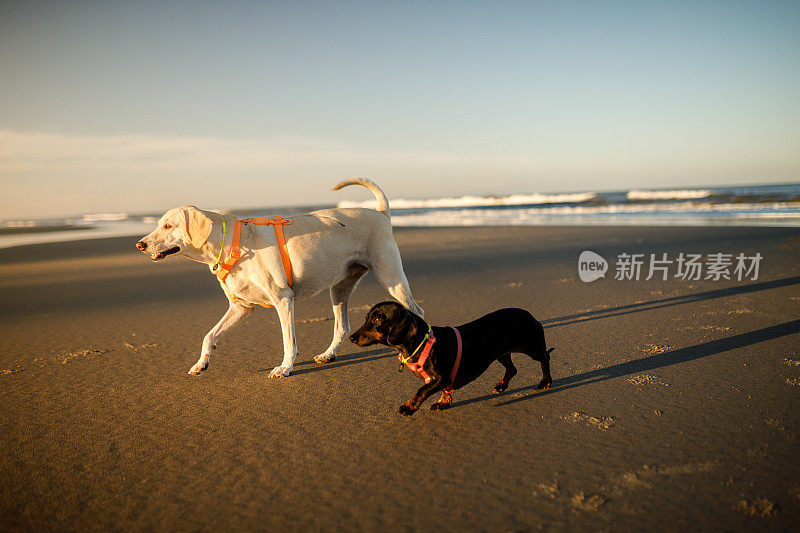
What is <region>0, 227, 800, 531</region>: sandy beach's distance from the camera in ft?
7.89

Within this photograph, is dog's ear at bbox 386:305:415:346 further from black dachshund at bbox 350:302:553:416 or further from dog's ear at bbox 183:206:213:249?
dog's ear at bbox 183:206:213:249

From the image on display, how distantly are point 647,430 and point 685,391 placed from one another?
0.88 meters

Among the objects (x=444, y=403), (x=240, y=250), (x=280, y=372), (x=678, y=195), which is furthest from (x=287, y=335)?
(x=678, y=195)

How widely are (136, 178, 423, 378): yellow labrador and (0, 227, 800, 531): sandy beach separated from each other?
1.54 feet

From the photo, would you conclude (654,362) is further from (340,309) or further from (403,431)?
(340,309)

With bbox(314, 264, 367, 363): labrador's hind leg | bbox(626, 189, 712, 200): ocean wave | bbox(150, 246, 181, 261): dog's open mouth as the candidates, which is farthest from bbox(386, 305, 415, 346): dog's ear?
bbox(626, 189, 712, 200): ocean wave

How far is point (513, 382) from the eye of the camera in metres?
4.12

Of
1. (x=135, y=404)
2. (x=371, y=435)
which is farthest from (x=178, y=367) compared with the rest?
(x=371, y=435)

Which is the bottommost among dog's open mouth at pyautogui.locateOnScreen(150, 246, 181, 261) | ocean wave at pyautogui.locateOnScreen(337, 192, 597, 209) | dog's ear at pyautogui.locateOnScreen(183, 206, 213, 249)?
ocean wave at pyautogui.locateOnScreen(337, 192, 597, 209)

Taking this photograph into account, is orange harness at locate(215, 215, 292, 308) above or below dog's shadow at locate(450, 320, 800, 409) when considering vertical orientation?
above

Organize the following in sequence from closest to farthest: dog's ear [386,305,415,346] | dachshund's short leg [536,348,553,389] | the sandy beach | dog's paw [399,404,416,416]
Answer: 1. the sandy beach
2. dog's ear [386,305,415,346]
3. dog's paw [399,404,416,416]
4. dachshund's short leg [536,348,553,389]

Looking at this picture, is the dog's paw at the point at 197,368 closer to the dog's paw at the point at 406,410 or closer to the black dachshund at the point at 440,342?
the black dachshund at the point at 440,342

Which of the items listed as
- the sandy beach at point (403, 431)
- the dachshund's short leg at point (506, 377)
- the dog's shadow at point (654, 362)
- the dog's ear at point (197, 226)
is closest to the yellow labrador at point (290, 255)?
the dog's ear at point (197, 226)

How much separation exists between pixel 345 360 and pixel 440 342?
1.82 m
